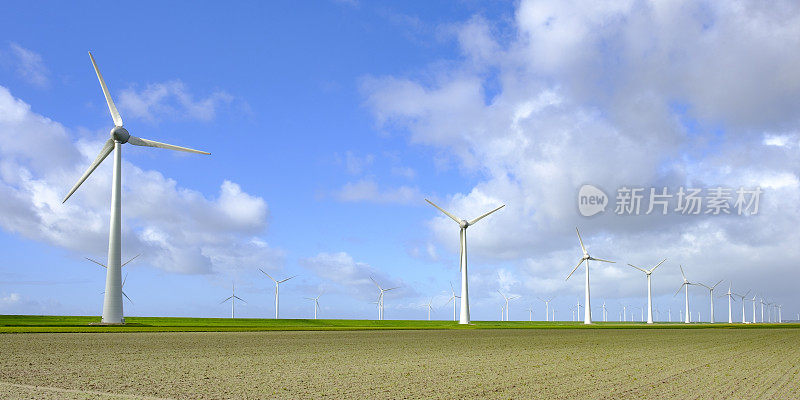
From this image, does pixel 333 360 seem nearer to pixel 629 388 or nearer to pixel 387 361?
pixel 387 361

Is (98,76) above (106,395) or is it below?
above

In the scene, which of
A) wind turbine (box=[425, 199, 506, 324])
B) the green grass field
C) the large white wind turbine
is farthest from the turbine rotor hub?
wind turbine (box=[425, 199, 506, 324])

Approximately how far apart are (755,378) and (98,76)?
271 feet

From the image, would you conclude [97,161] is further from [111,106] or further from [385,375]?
[385,375]

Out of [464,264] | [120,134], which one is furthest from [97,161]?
[464,264]

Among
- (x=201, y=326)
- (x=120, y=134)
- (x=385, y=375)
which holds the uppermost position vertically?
Answer: (x=120, y=134)

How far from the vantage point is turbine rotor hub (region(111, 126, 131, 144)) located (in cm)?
8406

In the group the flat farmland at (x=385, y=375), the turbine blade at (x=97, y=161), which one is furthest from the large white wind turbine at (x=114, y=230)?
the flat farmland at (x=385, y=375)

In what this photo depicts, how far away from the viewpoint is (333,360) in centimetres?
3206

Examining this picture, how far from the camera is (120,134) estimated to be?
277 feet

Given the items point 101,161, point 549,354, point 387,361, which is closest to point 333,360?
point 387,361

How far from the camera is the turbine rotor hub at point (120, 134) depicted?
276ft

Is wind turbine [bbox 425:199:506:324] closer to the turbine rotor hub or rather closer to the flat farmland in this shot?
the turbine rotor hub

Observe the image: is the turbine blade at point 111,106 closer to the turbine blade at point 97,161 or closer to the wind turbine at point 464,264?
the turbine blade at point 97,161
